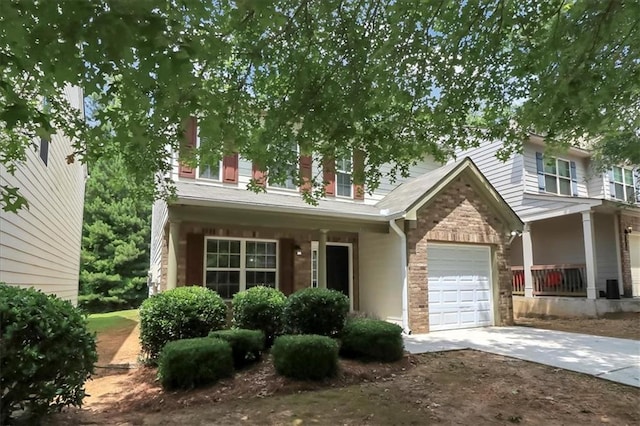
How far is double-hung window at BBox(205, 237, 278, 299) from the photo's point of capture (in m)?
10.8

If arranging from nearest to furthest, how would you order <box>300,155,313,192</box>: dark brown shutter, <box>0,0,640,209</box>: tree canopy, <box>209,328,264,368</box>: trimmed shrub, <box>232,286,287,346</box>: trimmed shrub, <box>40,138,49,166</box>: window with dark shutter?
<box>0,0,640,209</box>: tree canopy
<box>209,328,264,368</box>: trimmed shrub
<box>300,155,313,192</box>: dark brown shutter
<box>232,286,287,346</box>: trimmed shrub
<box>40,138,49,166</box>: window with dark shutter

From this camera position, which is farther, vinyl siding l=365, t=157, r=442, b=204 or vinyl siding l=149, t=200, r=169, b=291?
vinyl siding l=365, t=157, r=442, b=204

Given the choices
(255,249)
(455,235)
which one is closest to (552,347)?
(455,235)

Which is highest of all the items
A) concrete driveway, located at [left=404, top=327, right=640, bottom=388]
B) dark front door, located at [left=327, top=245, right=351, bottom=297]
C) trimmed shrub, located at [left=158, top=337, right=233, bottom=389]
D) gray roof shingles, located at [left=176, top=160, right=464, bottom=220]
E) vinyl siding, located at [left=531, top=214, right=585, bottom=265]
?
gray roof shingles, located at [left=176, top=160, right=464, bottom=220]

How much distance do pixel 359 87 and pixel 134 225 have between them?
23.0m

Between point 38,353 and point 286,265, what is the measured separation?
318 inches

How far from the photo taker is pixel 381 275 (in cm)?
1181

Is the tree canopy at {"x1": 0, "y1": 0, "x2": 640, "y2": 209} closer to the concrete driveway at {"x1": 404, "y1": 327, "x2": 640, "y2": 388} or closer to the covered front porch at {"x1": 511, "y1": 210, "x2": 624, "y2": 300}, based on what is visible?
the concrete driveway at {"x1": 404, "y1": 327, "x2": 640, "y2": 388}

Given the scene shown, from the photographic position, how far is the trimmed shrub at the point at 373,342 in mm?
6934

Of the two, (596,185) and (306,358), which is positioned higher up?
(596,185)

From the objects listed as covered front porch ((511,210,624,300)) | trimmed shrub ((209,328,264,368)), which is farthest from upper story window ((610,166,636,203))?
trimmed shrub ((209,328,264,368))

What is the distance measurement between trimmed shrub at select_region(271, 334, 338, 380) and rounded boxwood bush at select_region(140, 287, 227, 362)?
2.10 metres

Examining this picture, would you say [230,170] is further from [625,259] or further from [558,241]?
[625,259]

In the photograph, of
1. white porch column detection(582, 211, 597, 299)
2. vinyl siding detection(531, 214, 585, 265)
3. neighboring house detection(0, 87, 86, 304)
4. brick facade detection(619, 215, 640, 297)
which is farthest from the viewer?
vinyl siding detection(531, 214, 585, 265)
